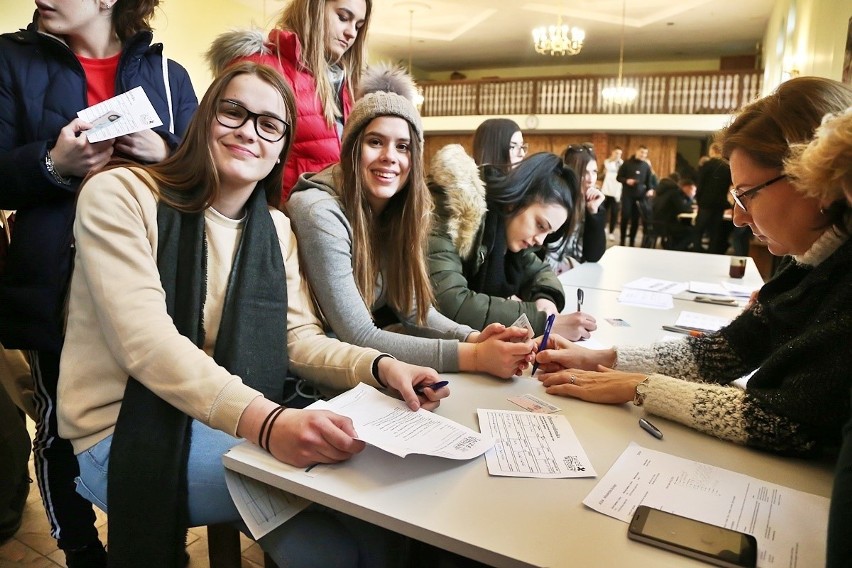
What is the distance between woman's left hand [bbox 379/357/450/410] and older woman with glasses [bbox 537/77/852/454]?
0.95ft

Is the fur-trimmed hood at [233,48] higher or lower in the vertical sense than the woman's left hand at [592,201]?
higher

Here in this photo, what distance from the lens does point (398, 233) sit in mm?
1724

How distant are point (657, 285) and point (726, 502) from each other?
200 cm

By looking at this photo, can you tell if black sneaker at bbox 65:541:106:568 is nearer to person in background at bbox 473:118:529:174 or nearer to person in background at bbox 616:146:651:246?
person in background at bbox 473:118:529:174

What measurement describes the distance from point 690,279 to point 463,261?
1486 millimetres

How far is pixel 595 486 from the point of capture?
3.06 feet

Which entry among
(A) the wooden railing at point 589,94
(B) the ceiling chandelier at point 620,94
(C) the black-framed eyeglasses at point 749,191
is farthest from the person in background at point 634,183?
(C) the black-framed eyeglasses at point 749,191

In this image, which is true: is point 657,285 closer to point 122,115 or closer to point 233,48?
point 233,48

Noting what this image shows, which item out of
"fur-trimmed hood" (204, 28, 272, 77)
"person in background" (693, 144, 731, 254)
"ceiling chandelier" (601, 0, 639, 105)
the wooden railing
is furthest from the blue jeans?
"ceiling chandelier" (601, 0, 639, 105)

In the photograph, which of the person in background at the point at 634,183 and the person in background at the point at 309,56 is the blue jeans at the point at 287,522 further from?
the person in background at the point at 634,183

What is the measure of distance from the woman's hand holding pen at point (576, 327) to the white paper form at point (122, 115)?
49.5 inches

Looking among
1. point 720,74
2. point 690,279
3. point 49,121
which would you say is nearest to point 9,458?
point 49,121

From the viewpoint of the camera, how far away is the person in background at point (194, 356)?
3.55ft

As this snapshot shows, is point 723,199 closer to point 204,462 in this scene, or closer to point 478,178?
point 478,178
